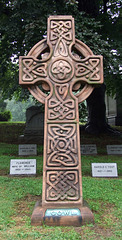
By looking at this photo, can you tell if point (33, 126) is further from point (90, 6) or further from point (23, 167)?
point (90, 6)

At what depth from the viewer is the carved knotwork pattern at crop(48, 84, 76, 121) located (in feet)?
10.8

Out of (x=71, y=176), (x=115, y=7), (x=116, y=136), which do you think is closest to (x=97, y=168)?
(x=71, y=176)

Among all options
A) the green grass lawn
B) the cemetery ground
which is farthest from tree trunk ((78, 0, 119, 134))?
the green grass lawn

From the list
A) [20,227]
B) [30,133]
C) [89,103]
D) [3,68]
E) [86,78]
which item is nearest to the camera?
[20,227]

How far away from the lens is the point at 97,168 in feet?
17.8

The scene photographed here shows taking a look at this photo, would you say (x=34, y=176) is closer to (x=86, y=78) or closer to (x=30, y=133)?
(x=86, y=78)

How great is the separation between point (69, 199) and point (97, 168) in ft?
8.23

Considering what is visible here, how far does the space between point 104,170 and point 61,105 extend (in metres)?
2.82

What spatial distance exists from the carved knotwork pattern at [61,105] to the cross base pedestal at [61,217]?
1295 mm

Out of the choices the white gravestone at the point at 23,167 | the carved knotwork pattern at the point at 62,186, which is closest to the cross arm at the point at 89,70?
the carved knotwork pattern at the point at 62,186

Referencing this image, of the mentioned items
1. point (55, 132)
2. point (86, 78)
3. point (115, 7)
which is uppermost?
point (115, 7)

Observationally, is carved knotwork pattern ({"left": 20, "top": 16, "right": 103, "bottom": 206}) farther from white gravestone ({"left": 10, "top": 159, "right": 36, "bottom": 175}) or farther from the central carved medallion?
white gravestone ({"left": 10, "top": 159, "right": 36, "bottom": 175})

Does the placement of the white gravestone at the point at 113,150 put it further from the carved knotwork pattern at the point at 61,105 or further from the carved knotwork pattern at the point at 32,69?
the carved knotwork pattern at the point at 32,69

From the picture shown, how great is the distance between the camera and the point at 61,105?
3.33m
